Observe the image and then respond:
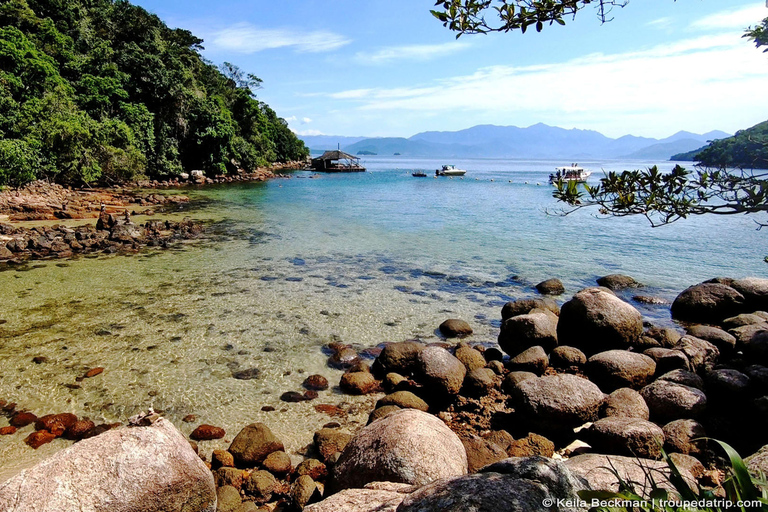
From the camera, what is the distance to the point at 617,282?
15.5 metres

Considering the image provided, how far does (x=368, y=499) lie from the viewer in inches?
136

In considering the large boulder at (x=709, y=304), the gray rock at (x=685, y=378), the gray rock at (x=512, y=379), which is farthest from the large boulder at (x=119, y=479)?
the large boulder at (x=709, y=304)

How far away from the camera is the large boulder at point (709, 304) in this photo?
1195cm

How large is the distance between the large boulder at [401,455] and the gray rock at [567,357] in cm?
461

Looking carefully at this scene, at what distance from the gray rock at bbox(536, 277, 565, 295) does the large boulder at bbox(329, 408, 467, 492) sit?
10341 mm

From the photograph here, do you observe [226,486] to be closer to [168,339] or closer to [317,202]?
[168,339]

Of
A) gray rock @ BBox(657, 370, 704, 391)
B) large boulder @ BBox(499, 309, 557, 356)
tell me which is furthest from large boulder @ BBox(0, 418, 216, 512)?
gray rock @ BBox(657, 370, 704, 391)

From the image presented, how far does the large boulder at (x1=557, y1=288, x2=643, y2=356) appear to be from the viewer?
30.9 ft

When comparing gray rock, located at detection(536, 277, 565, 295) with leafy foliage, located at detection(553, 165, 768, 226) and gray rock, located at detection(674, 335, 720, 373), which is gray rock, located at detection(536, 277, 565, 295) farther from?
leafy foliage, located at detection(553, 165, 768, 226)

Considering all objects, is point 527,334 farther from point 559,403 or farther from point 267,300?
point 267,300

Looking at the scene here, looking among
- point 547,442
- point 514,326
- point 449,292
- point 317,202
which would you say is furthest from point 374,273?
point 317,202

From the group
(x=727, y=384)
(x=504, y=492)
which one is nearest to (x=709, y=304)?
(x=727, y=384)

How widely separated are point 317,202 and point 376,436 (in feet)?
125

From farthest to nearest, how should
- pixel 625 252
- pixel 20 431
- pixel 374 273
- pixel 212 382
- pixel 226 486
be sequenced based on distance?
pixel 625 252 < pixel 374 273 < pixel 212 382 < pixel 20 431 < pixel 226 486
